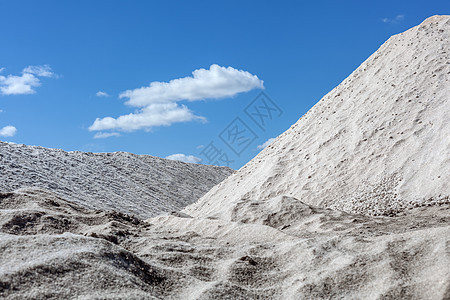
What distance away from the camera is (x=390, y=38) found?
998 cm

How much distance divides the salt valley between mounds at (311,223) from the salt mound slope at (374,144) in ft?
0.09

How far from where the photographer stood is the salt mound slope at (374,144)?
592 cm

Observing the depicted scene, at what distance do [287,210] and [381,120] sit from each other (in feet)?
10.1

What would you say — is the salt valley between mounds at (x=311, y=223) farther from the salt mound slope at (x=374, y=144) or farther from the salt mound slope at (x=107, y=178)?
Result: the salt mound slope at (x=107, y=178)

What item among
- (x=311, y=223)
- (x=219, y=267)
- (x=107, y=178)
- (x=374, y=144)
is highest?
(x=107, y=178)

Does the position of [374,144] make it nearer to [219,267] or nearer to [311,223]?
[311,223]

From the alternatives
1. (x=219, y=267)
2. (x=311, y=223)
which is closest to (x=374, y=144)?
(x=311, y=223)

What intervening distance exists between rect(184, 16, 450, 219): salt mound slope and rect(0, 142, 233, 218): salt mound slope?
283cm

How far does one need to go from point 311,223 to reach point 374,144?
2.69m

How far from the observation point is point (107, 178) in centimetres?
1233

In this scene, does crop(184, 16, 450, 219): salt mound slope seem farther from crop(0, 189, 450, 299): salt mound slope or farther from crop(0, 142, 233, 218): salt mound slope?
crop(0, 142, 233, 218): salt mound slope

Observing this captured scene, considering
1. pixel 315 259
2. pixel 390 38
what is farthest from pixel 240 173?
pixel 315 259

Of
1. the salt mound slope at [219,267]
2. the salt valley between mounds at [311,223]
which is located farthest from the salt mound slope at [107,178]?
the salt mound slope at [219,267]

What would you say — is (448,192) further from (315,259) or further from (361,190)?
(315,259)
